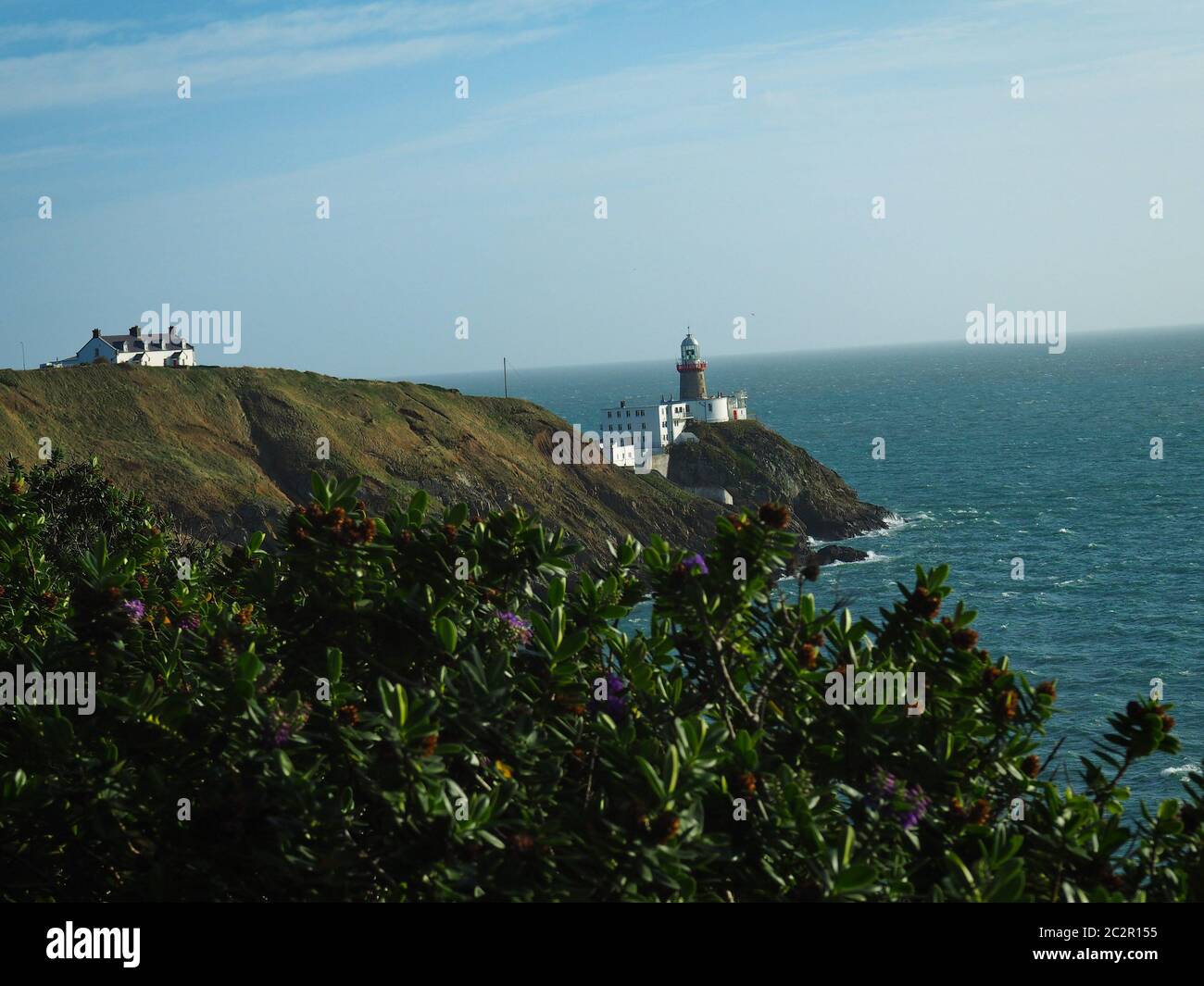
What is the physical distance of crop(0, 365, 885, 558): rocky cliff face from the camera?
2721 inches

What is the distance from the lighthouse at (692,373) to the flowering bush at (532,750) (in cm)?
10363

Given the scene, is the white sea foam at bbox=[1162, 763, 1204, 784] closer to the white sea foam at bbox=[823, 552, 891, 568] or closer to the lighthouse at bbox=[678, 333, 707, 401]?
the white sea foam at bbox=[823, 552, 891, 568]

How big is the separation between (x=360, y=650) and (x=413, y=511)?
90 centimetres

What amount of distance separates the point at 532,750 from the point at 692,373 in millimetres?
107720

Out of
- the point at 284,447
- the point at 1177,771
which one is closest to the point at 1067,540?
the point at 1177,771

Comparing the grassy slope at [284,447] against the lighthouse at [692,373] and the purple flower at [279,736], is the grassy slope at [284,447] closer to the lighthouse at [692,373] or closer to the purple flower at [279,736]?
the lighthouse at [692,373]

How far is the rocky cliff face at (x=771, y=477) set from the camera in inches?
3420

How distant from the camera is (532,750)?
19.5 feet

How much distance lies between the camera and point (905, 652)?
21.5ft

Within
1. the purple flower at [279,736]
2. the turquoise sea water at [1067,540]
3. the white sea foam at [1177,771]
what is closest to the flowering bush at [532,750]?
the purple flower at [279,736]

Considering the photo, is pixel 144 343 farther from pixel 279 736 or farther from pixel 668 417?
pixel 279 736

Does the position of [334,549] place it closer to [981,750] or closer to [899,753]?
[899,753]

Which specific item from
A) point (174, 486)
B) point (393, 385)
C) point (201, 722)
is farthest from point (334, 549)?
point (393, 385)
